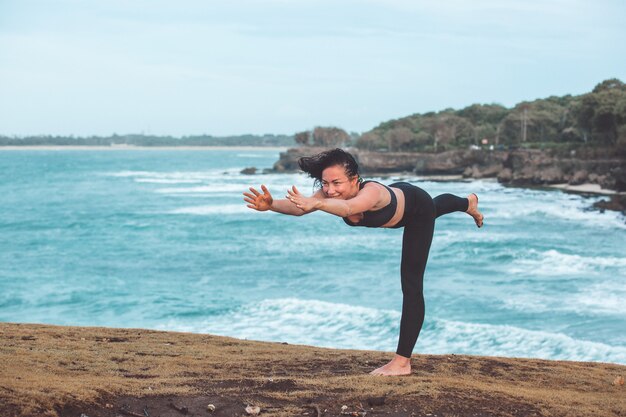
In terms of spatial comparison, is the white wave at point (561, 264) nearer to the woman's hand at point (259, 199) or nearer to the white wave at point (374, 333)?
the white wave at point (374, 333)

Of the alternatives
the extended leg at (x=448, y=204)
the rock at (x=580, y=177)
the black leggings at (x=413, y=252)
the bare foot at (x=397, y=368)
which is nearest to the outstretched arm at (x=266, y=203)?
the black leggings at (x=413, y=252)

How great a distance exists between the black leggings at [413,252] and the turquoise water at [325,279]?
26.2ft

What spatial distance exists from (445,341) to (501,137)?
87.4m

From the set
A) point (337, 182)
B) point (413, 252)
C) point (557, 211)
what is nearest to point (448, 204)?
point (413, 252)

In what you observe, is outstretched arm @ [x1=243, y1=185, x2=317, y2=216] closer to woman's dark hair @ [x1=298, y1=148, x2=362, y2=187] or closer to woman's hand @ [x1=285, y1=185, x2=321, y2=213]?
woman's hand @ [x1=285, y1=185, x2=321, y2=213]

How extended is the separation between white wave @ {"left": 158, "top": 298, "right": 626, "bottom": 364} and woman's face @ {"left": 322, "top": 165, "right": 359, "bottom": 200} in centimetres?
869

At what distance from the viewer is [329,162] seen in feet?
16.4

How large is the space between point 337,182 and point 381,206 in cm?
36

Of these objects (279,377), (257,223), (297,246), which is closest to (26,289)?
(297,246)

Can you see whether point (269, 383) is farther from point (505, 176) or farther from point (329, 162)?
point (505, 176)

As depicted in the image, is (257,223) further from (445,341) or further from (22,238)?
(445,341)

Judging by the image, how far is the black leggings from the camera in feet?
17.7

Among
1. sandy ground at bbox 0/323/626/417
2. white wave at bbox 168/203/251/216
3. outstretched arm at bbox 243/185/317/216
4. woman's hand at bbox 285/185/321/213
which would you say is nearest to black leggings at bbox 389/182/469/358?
sandy ground at bbox 0/323/626/417

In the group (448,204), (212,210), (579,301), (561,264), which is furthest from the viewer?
(212,210)
